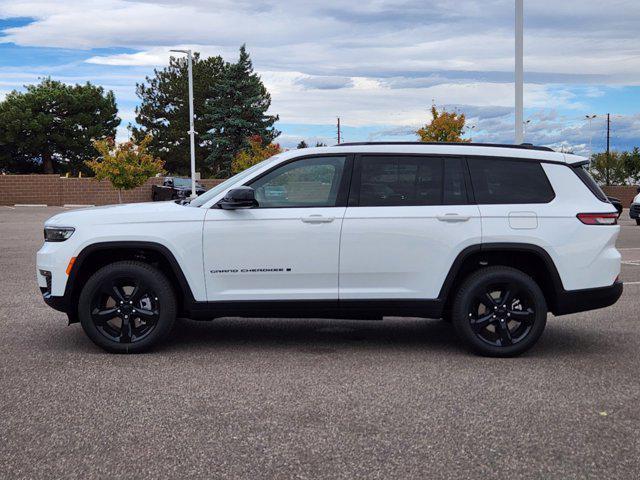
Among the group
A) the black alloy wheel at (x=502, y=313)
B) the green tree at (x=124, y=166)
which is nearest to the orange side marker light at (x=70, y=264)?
the black alloy wheel at (x=502, y=313)

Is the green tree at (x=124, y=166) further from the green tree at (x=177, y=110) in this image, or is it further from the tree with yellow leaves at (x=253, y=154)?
the green tree at (x=177, y=110)

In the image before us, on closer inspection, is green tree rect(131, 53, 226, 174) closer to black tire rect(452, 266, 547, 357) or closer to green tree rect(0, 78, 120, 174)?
green tree rect(0, 78, 120, 174)

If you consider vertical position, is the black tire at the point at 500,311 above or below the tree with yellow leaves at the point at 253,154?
below

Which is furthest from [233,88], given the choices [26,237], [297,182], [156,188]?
[297,182]

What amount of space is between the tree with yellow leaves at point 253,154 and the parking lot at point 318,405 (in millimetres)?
48441

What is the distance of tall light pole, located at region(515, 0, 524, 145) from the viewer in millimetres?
A: 16531

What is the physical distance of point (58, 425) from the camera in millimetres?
Answer: 4680

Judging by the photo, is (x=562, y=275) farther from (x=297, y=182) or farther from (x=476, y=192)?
(x=297, y=182)

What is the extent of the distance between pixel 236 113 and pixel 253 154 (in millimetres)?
4883

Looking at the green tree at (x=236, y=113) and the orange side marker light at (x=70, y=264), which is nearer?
the orange side marker light at (x=70, y=264)

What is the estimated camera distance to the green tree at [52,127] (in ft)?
222

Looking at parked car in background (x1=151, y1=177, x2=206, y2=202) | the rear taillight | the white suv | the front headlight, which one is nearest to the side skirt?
the white suv

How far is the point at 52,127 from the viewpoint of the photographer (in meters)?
69.9

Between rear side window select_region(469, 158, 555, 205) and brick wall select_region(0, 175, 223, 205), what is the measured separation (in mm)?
48404
